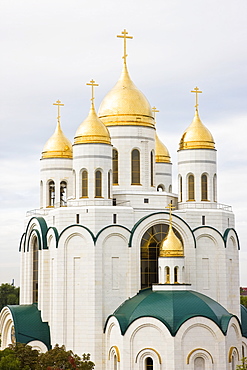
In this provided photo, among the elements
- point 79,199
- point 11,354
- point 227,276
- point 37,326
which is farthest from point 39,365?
point 227,276

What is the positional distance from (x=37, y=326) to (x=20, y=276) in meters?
5.90

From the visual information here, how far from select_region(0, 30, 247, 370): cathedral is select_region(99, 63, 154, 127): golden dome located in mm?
63

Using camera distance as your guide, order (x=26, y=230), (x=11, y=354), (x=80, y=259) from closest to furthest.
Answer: (x=11, y=354) → (x=80, y=259) → (x=26, y=230)

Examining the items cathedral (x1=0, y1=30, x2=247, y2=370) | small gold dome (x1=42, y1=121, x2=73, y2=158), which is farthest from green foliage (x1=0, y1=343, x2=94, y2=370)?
small gold dome (x1=42, y1=121, x2=73, y2=158)

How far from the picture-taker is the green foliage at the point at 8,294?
82.2 m

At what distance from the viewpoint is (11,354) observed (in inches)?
1367

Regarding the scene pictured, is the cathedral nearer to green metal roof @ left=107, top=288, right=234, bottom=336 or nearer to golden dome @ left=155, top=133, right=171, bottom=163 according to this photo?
green metal roof @ left=107, top=288, right=234, bottom=336

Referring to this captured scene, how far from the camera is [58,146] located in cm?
4812

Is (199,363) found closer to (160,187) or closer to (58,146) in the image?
(160,187)

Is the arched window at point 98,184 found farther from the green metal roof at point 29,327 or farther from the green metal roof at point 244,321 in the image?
the green metal roof at point 244,321

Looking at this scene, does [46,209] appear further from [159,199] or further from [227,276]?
[227,276]

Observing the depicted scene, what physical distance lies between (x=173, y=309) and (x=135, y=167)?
9569 millimetres

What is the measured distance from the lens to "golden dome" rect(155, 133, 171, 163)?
166 ft

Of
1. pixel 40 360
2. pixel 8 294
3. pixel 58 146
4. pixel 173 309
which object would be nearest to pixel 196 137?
pixel 58 146
